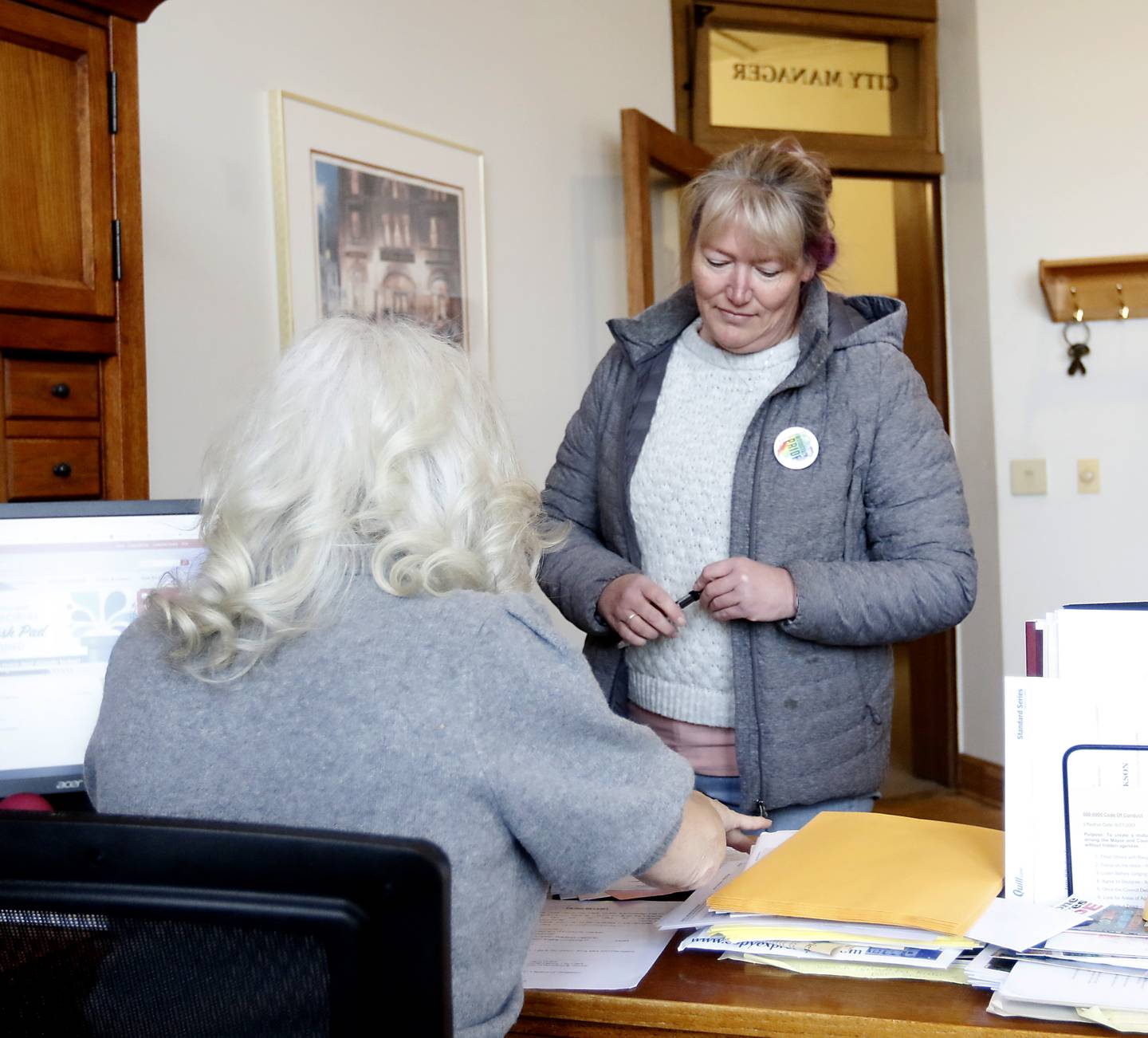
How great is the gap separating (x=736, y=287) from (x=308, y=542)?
95cm

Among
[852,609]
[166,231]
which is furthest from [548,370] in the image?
[852,609]

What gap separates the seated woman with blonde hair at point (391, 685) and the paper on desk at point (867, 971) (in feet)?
0.45

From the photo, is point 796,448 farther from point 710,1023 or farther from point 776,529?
point 710,1023

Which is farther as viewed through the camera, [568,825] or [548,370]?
[548,370]

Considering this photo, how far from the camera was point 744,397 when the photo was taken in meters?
1.83

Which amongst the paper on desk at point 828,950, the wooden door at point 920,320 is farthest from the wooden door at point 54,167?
the wooden door at point 920,320

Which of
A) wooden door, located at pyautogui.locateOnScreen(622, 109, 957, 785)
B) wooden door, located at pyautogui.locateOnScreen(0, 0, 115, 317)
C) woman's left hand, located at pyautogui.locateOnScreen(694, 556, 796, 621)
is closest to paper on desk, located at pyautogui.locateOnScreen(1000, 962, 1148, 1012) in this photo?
woman's left hand, located at pyautogui.locateOnScreen(694, 556, 796, 621)

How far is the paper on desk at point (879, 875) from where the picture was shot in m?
1.15

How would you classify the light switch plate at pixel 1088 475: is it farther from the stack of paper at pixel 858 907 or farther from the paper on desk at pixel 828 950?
the paper on desk at pixel 828 950

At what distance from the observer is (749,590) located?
1.66 metres

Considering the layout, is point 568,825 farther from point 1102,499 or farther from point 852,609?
point 1102,499

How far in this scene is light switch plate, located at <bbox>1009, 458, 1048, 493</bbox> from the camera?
4074 mm

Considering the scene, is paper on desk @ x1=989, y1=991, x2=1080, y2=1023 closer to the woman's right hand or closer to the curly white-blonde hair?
the curly white-blonde hair

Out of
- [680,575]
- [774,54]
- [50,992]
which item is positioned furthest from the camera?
[774,54]
